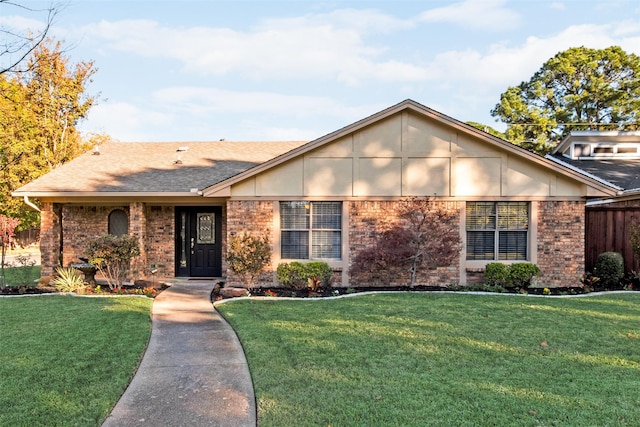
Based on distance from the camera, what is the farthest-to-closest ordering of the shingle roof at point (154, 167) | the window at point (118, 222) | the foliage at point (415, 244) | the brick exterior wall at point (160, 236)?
the window at point (118, 222) → the brick exterior wall at point (160, 236) → the shingle roof at point (154, 167) → the foliage at point (415, 244)

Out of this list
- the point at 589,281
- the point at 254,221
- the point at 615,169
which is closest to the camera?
the point at 589,281

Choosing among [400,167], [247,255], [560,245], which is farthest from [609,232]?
[247,255]

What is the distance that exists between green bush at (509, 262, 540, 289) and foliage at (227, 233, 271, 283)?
6205mm

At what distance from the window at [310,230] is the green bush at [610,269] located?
6822 millimetres

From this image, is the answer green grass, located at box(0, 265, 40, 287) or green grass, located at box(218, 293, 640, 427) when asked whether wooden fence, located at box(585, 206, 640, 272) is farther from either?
green grass, located at box(0, 265, 40, 287)

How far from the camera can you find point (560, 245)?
35.3 ft

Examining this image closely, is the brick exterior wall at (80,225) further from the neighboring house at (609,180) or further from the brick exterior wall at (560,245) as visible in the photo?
the neighboring house at (609,180)

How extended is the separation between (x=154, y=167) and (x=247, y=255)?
218 inches

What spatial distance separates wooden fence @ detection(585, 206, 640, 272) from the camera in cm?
1152

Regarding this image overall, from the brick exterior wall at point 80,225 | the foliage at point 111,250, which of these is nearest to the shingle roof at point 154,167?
the brick exterior wall at point 80,225

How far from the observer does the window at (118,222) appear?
12.9m

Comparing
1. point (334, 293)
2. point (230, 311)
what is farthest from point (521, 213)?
point (230, 311)

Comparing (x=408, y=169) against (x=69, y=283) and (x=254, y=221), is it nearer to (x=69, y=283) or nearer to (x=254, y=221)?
(x=254, y=221)

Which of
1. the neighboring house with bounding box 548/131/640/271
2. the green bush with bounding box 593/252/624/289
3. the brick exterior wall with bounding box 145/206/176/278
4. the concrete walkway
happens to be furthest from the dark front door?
the green bush with bounding box 593/252/624/289
